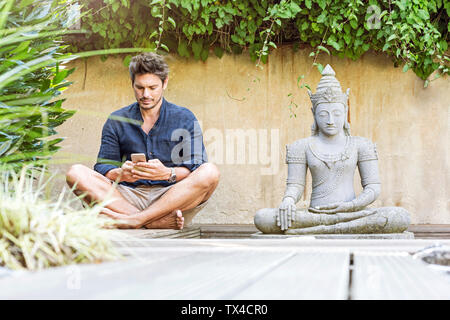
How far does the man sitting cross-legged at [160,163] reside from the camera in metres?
3.79

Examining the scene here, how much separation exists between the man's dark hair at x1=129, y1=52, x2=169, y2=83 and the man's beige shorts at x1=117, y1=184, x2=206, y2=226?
781 millimetres

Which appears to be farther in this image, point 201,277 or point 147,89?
point 147,89

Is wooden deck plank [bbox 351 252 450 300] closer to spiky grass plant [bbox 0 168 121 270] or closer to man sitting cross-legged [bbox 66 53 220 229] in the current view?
spiky grass plant [bbox 0 168 121 270]

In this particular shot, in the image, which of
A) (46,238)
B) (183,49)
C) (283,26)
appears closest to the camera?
(46,238)

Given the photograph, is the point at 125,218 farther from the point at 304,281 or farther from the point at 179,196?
the point at 304,281

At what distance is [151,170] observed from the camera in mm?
3621

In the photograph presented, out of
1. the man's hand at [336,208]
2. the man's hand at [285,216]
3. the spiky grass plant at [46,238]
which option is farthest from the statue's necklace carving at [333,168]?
the spiky grass plant at [46,238]

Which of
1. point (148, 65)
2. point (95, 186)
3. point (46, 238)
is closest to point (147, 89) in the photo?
point (148, 65)

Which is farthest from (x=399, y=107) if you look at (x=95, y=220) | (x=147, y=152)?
(x=95, y=220)

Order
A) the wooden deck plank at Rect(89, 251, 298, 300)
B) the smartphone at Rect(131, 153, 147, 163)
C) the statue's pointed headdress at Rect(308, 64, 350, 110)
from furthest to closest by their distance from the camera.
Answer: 1. the statue's pointed headdress at Rect(308, 64, 350, 110)
2. the smartphone at Rect(131, 153, 147, 163)
3. the wooden deck plank at Rect(89, 251, 298, 300)

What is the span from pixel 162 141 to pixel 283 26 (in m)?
1.89

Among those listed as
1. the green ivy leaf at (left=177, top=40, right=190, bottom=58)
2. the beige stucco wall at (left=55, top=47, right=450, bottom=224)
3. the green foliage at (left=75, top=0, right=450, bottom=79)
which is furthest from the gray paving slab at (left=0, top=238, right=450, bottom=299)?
the green ivy leaf at (left=177, top=40, right=190, bottom=58)

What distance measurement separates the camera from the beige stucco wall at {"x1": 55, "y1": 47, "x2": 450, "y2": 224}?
5277mm

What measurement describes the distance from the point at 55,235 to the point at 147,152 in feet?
10.0
